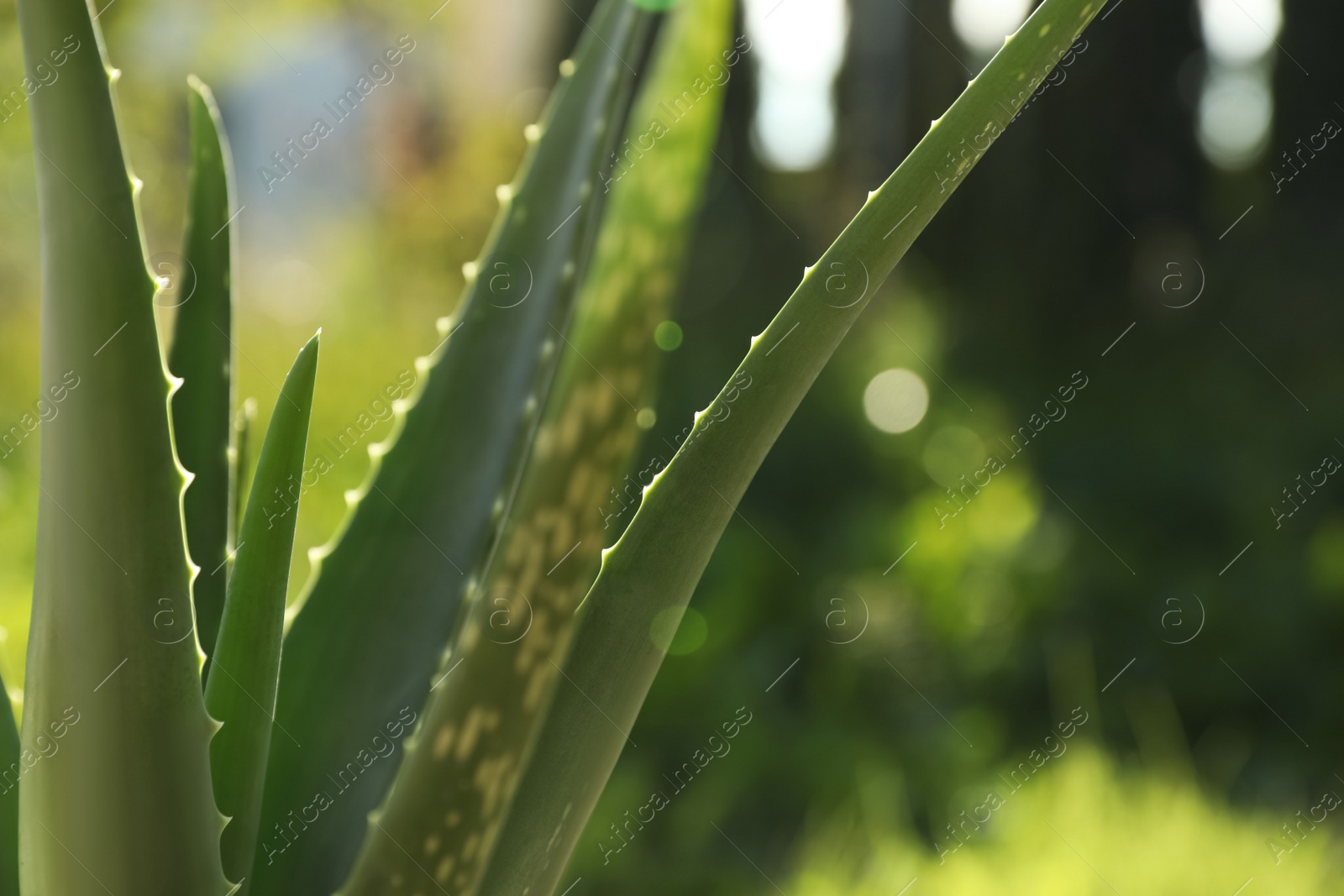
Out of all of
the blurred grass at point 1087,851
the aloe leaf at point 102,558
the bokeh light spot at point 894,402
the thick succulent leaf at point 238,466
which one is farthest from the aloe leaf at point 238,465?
the bokeh light spot at point 894,402

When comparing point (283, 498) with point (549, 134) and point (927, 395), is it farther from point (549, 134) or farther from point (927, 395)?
point (927, 395)

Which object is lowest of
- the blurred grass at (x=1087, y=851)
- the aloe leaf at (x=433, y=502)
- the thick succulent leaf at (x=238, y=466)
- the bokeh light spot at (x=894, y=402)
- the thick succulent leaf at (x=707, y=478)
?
the blurred grass at (x=1087, y=851)

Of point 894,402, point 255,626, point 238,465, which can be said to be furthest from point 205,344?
point 894,402

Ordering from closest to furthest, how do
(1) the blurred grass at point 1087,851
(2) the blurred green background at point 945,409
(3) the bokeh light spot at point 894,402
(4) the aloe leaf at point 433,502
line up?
1. (4) the aloe leaf at point 433,502
2. (1) the blurred grass at point 1087,851
3. (2) the blurred green background at point 945,409
4. (3) the bokeh light spot at point 894,402

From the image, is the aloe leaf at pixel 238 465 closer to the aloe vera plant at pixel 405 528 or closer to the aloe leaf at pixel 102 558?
the aloe vera plant at pixel 405 528

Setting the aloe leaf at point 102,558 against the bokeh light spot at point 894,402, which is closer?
the aloe leaf at point 102,558

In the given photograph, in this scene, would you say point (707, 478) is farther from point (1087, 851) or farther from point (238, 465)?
point (1087, 851)
